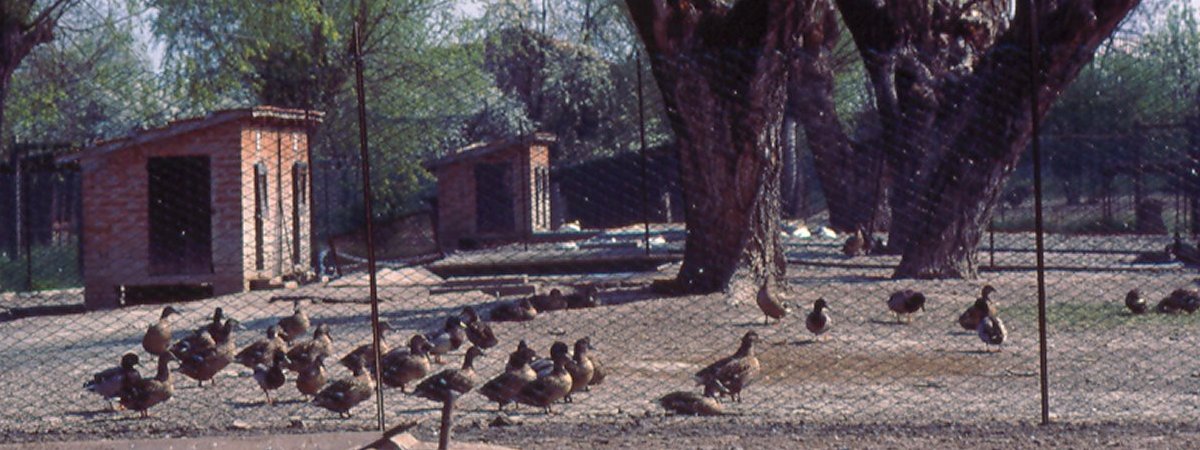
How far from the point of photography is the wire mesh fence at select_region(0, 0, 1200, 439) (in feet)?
31.2

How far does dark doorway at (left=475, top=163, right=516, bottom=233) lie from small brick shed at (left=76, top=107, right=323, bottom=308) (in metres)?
11.6

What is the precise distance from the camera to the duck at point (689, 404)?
8539mm

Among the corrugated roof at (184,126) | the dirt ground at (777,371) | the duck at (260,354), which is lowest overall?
the dirt ground at (777,371)

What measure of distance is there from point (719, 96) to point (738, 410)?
18.4 ft

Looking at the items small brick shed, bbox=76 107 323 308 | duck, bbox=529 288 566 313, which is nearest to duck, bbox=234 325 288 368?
A: duck, bbox=529 288 566 313

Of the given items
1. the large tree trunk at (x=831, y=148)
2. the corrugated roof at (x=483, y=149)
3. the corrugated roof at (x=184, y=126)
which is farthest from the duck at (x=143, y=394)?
the corrugated roof at (x=483, y=149)

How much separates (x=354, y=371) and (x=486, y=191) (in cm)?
→ 2439

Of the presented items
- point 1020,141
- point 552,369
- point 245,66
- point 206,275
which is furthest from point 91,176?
point 552,369

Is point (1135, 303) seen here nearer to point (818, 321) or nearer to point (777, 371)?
point (818, 321)

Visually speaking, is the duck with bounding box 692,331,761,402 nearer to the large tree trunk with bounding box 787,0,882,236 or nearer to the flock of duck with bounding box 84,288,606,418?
the flock of duck with bounding box 84,288,606,418

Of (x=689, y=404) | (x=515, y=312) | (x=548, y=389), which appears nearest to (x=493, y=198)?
(x=515, y=312)

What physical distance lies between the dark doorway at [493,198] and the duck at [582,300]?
18478 mm

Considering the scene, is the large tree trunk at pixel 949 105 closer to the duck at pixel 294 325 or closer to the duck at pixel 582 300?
the duck at pixel 582 300

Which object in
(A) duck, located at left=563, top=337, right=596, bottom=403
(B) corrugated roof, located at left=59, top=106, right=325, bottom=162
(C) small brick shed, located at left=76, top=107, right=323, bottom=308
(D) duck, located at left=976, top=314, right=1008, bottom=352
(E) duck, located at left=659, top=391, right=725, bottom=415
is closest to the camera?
(E) duck, located at left=659, top=391, right=725, bottom=415
